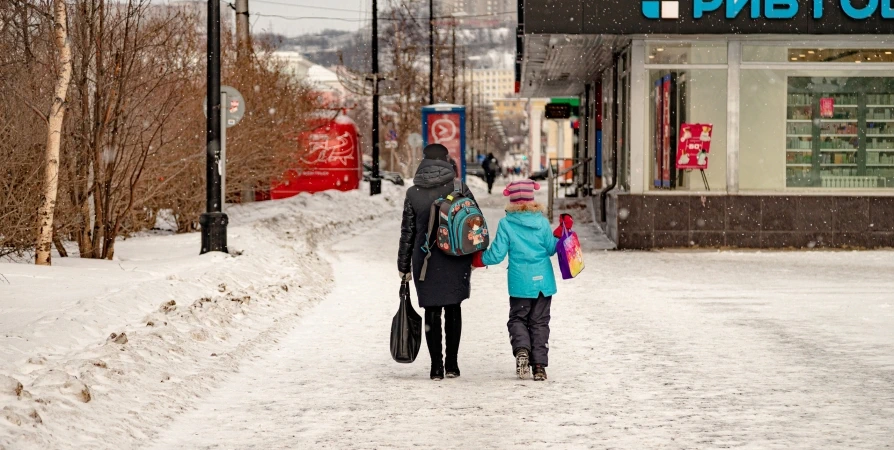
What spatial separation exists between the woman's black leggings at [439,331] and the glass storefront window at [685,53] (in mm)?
13444

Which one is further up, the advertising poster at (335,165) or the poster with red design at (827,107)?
the poster with red design at (827,107)

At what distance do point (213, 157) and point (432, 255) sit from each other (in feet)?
27.8

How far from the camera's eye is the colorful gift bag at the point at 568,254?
8.38m

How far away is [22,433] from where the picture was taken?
19.0ft

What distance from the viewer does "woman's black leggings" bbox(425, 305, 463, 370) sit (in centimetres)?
844

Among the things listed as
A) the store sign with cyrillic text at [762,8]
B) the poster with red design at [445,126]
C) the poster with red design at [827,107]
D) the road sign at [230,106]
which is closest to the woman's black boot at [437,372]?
the road sign at [230,106]

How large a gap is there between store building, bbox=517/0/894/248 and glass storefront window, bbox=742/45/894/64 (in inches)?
0.7

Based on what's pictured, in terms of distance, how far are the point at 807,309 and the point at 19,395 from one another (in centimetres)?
837

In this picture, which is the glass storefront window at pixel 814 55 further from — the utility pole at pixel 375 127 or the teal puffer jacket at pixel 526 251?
the utility pole at pixel 375 127

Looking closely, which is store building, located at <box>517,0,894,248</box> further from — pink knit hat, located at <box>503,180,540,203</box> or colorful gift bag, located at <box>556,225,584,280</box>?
colorful gift bag, located at <box>556,225,584,280</box>

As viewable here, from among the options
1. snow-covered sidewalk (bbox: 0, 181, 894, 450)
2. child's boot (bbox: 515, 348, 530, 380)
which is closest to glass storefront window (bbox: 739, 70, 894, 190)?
snow-covered sidewalk (bbox: 0, 181, 894, 450)

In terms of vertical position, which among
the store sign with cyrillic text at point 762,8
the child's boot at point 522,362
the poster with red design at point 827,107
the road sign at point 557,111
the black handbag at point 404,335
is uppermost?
the store sign with cyrillic text at point 762,8

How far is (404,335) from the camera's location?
8.42 meters

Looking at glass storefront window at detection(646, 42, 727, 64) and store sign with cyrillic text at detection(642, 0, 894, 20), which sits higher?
store sign with cyrillic text at detection(642, 0, 894, 20)
